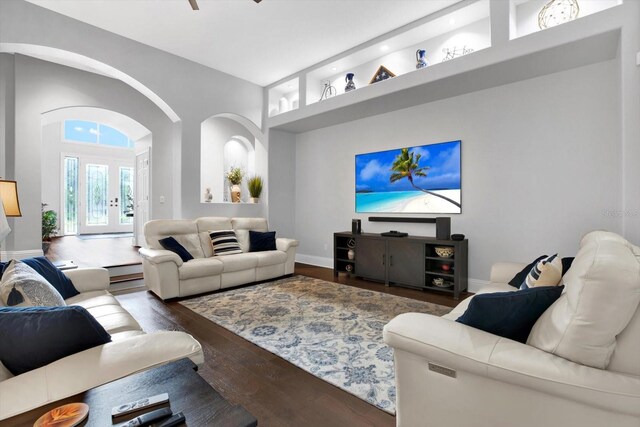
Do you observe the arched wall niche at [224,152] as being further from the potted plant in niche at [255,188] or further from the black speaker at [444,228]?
the black speaker at [444,228]

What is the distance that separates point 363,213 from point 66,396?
4.63 metres

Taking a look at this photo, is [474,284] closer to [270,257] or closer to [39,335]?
[270,257]

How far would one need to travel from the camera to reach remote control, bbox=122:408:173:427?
2.72 feet

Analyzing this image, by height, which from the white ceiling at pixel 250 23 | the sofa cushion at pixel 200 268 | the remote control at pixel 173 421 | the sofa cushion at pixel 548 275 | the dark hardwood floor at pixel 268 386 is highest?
the white ceiling at pixel 250 23

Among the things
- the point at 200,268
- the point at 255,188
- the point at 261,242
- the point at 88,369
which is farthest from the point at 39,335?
the point at 255,188

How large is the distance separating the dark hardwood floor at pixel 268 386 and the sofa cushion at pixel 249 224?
2195mm

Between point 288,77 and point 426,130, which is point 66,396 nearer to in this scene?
point 426,130

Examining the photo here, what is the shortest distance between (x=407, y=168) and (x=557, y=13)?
2.36 m

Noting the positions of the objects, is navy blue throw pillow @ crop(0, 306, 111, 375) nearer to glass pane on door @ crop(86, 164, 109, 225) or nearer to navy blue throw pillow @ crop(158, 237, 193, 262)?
navy blue throw pillow @ crop(158, 237, 193, 262)

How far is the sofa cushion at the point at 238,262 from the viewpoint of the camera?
428 centimetres

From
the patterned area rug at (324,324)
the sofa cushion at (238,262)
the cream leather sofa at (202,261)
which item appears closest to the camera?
the patterned area rug at (324,324)

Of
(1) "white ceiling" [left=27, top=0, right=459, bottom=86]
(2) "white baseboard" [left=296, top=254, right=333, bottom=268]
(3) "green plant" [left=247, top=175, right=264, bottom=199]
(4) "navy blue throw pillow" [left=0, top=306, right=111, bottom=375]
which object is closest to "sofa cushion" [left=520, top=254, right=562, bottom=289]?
(4) "navy blue throw pillow" [left=0, top=306, right=111, bottom=375]

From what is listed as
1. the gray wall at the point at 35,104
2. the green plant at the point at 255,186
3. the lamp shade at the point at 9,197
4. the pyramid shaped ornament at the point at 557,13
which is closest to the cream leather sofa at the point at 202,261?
the green plant at the point at 255,186

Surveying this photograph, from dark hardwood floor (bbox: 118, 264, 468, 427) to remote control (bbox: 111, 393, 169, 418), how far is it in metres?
0.93
